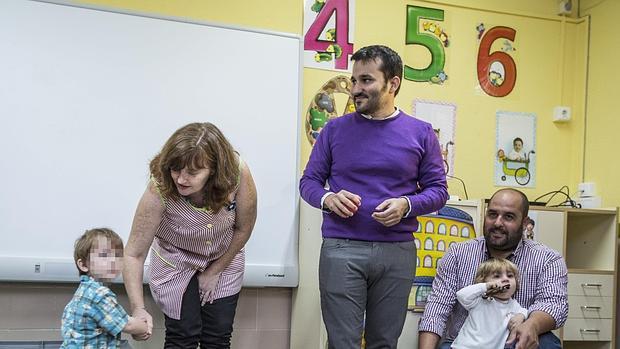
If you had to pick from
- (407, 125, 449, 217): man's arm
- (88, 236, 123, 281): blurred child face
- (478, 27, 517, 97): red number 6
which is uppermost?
(478, 27, 517, 97): red number 6

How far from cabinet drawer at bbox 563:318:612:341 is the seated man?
0.70 meters

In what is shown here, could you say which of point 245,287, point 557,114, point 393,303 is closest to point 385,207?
point 393,303

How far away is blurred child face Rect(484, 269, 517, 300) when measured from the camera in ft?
7.66

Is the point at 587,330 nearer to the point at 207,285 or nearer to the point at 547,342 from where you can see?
the point at 547,342

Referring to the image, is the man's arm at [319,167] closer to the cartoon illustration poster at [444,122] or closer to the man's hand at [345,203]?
the man's hand at [345,203]

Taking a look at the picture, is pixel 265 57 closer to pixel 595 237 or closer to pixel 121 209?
pixel 121 209

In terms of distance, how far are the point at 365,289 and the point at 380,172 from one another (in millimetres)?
363

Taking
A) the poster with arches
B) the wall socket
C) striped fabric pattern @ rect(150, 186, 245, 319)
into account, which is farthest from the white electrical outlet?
striped fabric pattern @ rect(150, 186, 245, 319)

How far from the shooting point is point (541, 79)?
3.47 meters

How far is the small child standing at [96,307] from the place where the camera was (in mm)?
1945

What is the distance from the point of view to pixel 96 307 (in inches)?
76.7

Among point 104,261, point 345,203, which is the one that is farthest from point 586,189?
point 104,261

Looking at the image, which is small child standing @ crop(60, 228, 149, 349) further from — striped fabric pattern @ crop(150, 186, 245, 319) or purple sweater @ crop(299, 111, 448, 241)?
purple sweater @ crop(299, 111, 448, 241)

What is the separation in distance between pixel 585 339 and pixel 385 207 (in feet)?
5.41
